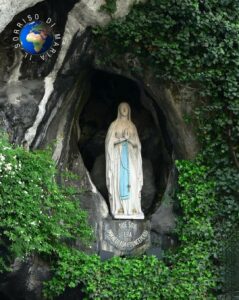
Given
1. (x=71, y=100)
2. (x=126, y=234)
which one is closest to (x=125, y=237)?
(x=126, y=234)

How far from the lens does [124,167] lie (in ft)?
42.5

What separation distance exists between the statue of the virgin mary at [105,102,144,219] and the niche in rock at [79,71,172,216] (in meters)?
0.44

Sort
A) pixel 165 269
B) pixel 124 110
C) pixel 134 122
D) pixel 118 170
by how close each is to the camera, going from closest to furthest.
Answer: pixel 165 269 < pixel 118 170 < pixel 124 110 < pixel 134 122

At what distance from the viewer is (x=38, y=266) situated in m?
11.8

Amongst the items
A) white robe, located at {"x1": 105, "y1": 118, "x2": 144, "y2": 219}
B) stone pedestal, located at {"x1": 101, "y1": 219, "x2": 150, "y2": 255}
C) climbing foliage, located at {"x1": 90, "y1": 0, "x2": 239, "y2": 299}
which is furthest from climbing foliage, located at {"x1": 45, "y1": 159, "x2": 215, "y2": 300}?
white robe, located at {"x1": 105, "y1": 118, "x2": 144, "y2": 219}

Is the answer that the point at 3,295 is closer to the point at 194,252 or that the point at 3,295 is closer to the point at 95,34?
the point at 194,252

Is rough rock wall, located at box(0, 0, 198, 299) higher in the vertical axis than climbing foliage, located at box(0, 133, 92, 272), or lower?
higher

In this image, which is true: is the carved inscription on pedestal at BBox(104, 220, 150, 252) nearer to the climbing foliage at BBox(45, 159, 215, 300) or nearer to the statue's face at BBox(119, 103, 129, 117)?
the climbing foliage at BBox(45, 159, 215, 300)

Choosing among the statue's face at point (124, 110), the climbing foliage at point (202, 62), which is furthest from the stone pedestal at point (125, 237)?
the statue's face at point (124, 110)

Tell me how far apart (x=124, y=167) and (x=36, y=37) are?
7.47ft

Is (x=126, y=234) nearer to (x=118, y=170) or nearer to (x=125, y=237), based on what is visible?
(x=125, y=237)

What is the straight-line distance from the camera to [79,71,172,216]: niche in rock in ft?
44.1

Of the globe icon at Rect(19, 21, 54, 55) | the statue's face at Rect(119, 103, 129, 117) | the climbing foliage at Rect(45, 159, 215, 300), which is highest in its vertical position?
the globe icon at Rect(19, 21, 54, 55)

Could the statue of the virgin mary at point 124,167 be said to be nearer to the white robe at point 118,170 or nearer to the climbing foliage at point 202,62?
the white robe at point 118,170
